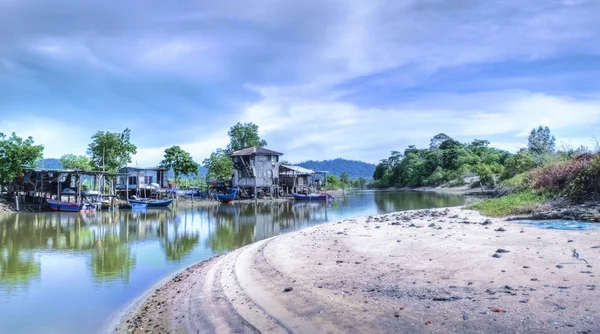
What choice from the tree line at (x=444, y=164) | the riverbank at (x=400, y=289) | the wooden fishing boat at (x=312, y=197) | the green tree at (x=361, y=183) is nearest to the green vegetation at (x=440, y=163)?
the tree line at (x=444, y=164)

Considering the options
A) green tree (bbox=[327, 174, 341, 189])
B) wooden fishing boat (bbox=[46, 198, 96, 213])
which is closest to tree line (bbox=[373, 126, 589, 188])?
green tree (bbox=[327, 174, 341, 189])

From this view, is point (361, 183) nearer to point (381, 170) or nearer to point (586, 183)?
point (381, 170)

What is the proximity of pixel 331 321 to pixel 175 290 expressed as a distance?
20.4ft

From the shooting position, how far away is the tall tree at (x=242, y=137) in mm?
82625

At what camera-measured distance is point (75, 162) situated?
6344cm

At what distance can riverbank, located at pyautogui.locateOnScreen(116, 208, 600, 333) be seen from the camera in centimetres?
584

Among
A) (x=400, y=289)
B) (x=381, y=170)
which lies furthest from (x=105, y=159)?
(x=381, y=170)

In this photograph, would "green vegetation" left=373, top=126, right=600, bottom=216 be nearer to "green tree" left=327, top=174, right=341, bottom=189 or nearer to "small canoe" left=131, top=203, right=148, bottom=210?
"green tree" left=327, top=174, right=341, bottom=189

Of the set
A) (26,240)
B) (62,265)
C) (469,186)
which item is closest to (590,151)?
(62,265)

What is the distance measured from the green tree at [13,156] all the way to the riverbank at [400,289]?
39.1 m

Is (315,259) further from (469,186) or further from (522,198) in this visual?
(469,186)

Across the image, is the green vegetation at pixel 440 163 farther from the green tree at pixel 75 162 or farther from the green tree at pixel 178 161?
the green tree at pixel 75 162

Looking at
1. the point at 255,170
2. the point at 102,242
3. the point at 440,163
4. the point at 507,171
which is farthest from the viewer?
the point at 440,163

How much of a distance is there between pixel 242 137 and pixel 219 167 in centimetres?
1743
